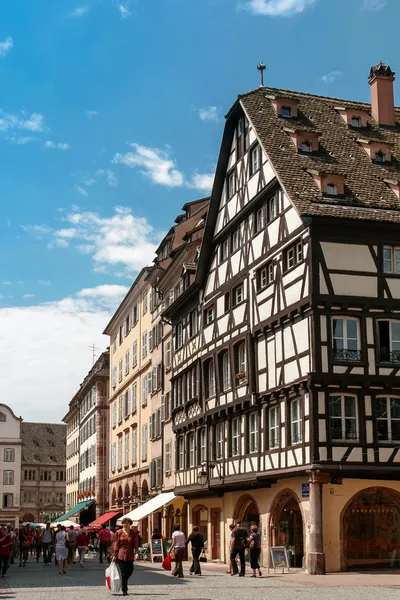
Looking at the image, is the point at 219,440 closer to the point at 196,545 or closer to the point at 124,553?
the point at 196,545

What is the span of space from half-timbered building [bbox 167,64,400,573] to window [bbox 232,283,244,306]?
0.08 meters

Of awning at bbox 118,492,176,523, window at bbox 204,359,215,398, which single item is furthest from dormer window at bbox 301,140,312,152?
awning at bbox 118,492,176,523

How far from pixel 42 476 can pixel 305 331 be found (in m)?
97.5

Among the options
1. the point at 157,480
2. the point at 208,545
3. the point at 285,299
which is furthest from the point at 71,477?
the point at 285,299

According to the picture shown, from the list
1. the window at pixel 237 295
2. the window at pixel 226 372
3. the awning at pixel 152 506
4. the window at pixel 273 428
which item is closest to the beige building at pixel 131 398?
the awning at pixel 152 506

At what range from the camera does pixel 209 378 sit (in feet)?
126

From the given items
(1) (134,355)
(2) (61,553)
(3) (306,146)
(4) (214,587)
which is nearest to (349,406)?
(4) (214,587)

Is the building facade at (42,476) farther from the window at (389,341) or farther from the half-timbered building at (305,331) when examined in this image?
the window at (389,341)

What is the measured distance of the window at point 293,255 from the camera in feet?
96.5

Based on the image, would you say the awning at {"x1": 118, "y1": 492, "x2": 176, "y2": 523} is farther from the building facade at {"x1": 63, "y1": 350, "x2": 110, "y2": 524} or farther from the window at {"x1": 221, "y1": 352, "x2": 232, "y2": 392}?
the building facade at {"x1": 63, "y1": 350, "x2": 110, "y2": 524}

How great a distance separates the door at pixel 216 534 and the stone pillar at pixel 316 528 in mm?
10753

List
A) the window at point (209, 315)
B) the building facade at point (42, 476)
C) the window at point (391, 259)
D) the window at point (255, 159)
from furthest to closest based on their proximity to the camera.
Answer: the building facade at point (42, 476) → the window at point (209, 315) → the window at point (255, 159) → the window at point (391, 259)

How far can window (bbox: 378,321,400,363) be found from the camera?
92.3 ft

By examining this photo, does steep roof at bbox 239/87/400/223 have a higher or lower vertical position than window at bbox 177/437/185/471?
higher
